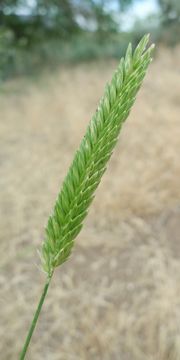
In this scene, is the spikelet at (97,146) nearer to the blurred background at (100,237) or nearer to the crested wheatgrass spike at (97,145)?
the crested wheatgrass spike at (97,145)

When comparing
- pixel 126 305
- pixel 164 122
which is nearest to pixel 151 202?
pixel 126 305

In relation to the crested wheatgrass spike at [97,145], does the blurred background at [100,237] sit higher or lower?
higher

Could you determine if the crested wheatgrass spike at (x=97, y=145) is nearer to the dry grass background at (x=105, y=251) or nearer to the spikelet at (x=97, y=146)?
the spikelet at (x=97, y=146)

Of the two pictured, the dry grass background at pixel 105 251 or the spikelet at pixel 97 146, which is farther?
the dry grass background at pixel 105 251

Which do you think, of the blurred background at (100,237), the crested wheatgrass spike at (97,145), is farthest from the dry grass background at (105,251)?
the crested wheatgrass spike at (97,145)

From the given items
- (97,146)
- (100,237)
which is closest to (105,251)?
(100,237)

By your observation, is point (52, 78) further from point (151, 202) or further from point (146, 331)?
point (146, 331)

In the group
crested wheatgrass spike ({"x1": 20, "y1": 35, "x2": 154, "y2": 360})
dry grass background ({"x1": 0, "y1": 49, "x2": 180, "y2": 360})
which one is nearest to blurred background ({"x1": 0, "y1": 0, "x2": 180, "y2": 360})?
dry grass background ({"x1": 0, "y1": 49, "x2": 180, "y2": 360})

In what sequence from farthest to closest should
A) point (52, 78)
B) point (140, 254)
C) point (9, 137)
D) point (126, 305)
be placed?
point (52, 78) → point (9, 137) → point (140, 254) → point (126, 305)
